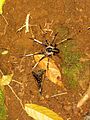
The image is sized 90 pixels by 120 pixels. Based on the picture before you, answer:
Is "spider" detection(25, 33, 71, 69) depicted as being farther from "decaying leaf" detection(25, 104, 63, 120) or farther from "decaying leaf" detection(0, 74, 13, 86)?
"decaying leaf" detection(25, 104, 63, 120)

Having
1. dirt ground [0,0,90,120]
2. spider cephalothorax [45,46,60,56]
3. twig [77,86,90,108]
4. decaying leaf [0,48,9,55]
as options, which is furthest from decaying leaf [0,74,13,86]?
twig [77,86,90,108]

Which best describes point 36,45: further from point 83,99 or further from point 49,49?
point 83,99

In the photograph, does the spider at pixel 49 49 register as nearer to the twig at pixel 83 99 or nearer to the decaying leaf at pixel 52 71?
the decaying leaf at pixel 52 71

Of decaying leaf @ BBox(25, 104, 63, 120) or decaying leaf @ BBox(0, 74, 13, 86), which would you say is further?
decaying leaf @ BBox(0, 74, 13, 86)

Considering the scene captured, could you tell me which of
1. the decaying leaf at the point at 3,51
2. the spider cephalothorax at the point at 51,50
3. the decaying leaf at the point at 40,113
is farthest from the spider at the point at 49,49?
the decaying leaf at the point at 40,113

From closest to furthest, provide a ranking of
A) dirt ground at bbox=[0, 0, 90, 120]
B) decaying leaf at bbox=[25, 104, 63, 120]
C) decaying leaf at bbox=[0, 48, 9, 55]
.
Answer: decaying leaf at bbox=[25, 104, 63, 120], dirt ground at bbox=[0, 0, 90, 120], decaying leaf at bbox=[0, 48, 9, 55]

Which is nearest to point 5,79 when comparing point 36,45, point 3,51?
point 3,51
